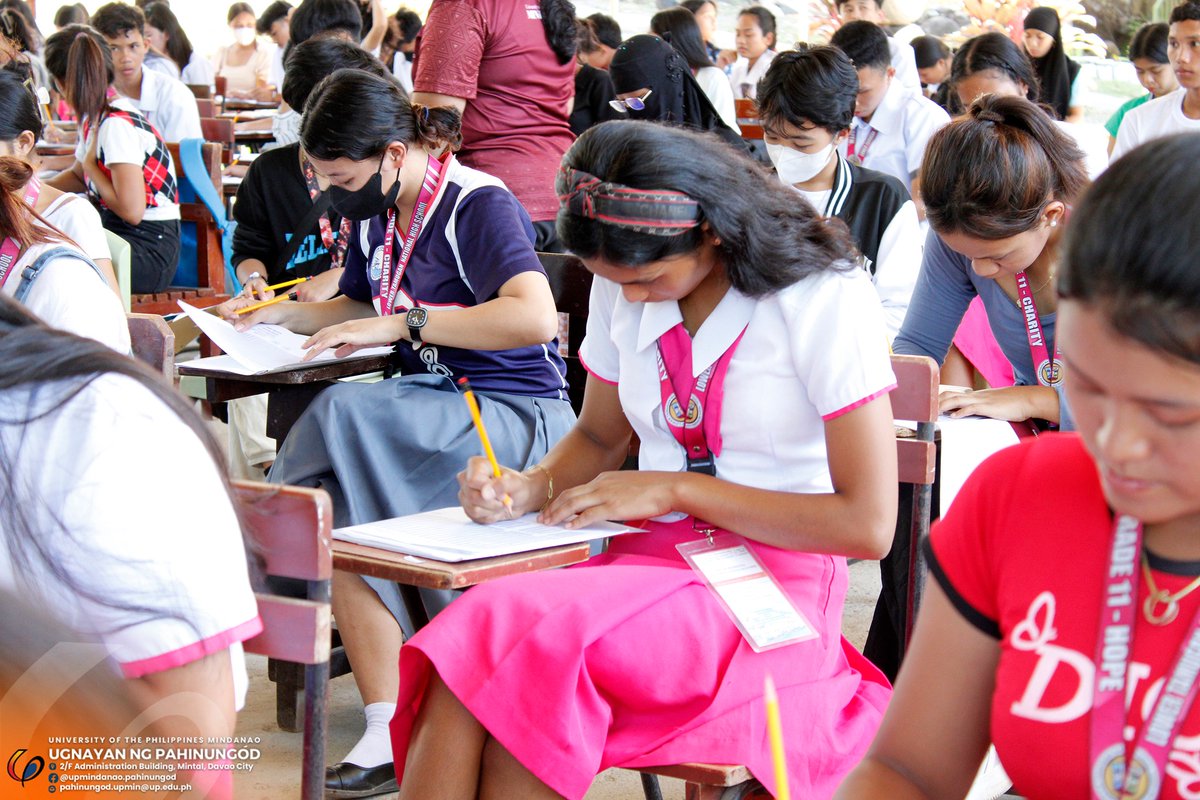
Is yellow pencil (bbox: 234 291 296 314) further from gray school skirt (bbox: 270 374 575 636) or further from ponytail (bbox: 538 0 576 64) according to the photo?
ponytail (bbox: 538 0 576 64)

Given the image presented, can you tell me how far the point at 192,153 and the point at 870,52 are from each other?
2.53 metres

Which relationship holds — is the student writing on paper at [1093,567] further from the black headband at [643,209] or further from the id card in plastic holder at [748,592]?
the black headband at [643,209]

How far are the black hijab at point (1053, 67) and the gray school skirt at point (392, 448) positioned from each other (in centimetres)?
515

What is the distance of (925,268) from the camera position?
2477 mm

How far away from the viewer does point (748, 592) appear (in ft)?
5.38

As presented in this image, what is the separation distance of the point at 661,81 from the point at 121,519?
3820mm

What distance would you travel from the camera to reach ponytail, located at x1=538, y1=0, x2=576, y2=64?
148 inches

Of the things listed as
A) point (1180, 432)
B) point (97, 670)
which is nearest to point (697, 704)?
point (1180, 432)

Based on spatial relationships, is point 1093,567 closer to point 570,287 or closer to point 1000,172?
point 1000,172

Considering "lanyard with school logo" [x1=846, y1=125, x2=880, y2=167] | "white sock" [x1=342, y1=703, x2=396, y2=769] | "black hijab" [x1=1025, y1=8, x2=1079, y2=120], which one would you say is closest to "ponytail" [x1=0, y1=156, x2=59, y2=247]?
"white sock" [x1=342, y1=703, x2=396, y2=769]

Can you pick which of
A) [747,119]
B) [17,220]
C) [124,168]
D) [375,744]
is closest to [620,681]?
[375,744]

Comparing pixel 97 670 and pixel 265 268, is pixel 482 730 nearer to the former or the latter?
pixel 97 670

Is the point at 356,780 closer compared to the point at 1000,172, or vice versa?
the point at 1000,172
